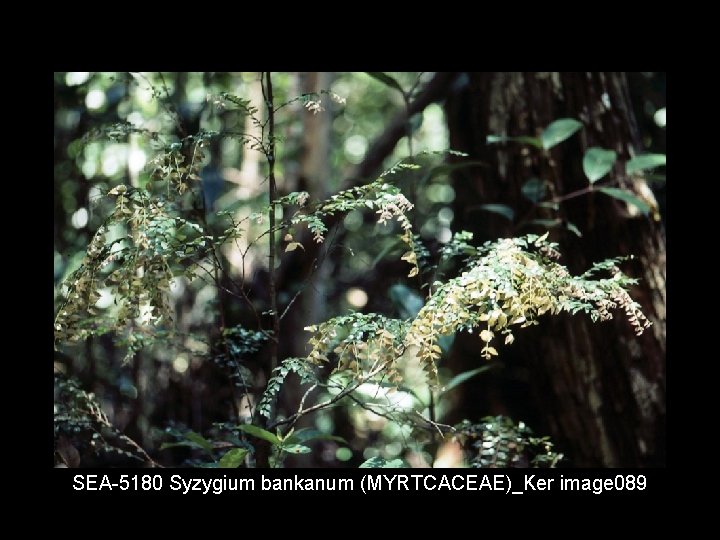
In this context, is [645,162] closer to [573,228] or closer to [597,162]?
[597,162]

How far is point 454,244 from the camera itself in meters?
1.50

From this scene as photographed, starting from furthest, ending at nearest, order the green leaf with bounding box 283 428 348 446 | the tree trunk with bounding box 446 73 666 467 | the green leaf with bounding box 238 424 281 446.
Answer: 1. the tree trunk with bounding box 446 73 666 467
2. the green leaf with bounding box 283 428 348 446
3. the green leaf with bounding box 238 424 281 446

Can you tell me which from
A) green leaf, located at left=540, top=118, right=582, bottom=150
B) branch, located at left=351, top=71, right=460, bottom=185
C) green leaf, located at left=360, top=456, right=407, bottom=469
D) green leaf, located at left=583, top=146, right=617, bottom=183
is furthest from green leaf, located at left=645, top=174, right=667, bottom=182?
green leaf, located at left=360, top=456, right=407, bottom=469

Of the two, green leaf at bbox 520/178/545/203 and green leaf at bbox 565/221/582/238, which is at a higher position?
green leaf at bbox 520/178/545/203

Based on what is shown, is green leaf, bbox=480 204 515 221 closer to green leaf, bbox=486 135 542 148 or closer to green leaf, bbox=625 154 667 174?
green leaf, bbox=486 135 542 148

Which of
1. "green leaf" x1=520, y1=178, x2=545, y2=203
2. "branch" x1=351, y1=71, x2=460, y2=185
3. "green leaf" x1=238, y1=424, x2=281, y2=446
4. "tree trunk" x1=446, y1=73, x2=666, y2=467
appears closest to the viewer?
"green leaf" x1=238, y1=424, x2=281, y2=446

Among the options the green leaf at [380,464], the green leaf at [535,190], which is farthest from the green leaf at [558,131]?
the green leaf at [380,464]

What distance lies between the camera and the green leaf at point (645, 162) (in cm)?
184

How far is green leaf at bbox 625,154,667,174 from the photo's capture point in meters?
1.84

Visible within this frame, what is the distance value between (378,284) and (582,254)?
0.99 m

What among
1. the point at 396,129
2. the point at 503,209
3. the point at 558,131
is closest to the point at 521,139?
the point at 558,131

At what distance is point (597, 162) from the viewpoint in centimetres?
188

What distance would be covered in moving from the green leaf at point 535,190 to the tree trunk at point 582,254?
0.03m

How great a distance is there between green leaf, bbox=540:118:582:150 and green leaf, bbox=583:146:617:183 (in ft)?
0.27
